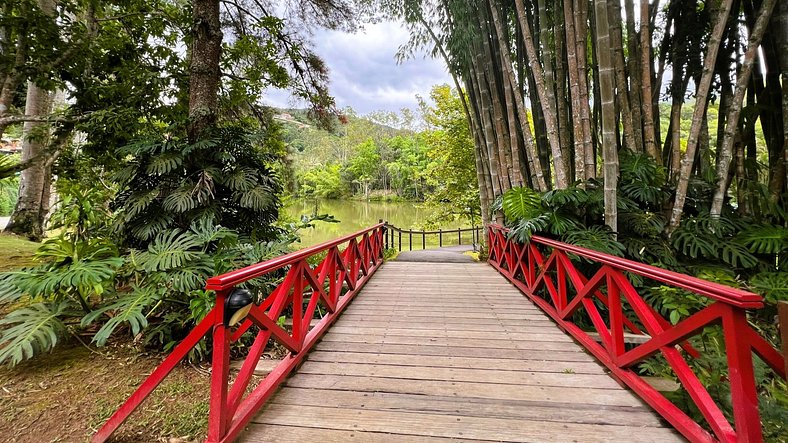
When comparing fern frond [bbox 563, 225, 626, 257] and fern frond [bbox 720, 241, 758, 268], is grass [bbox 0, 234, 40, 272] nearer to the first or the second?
fern frond [bbox 563, 225, 626, 257]

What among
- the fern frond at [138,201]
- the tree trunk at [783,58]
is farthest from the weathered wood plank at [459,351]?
the tree trunk at [783,58]

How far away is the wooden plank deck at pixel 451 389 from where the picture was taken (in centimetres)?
127

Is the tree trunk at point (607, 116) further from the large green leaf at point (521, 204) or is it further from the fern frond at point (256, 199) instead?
the fern frond at point (256, 199)

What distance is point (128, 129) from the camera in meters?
3.02

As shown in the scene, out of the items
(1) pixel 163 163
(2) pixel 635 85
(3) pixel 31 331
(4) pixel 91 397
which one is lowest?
(4) pixel 91 397

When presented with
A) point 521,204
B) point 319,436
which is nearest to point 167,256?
point 319,436

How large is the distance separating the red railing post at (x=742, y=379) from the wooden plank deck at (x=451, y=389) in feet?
1.00

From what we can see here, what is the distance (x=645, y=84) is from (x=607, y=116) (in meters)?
0.91

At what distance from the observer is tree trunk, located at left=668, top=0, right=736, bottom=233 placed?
258 centimetres

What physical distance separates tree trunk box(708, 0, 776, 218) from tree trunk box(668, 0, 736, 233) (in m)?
0.20

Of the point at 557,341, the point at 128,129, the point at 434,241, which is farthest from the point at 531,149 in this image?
the point at 434,241

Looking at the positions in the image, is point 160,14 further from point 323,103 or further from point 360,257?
point 360,257

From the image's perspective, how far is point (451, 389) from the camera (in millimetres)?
1546

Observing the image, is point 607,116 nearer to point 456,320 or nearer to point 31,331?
point 456,320
